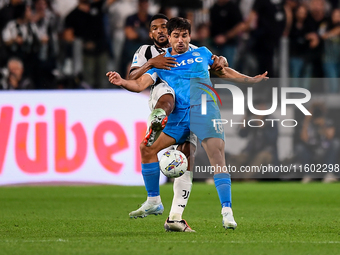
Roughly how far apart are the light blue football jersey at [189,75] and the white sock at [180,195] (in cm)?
69

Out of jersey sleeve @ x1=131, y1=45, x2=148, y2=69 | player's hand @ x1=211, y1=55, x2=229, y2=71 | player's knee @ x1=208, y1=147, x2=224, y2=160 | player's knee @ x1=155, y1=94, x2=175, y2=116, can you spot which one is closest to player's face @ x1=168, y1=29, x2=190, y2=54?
player's hand @ x1=211, y1=55, x2=229, y2=71

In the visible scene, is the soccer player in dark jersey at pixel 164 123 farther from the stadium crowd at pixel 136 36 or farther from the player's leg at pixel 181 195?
the stadium crowd at pixel 136 36

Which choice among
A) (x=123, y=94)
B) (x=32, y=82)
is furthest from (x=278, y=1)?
(x=32, y=82)

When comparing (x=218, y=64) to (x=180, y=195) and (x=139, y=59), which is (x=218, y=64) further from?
(x=180, y=195)

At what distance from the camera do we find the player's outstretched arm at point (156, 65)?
6199 millimetres

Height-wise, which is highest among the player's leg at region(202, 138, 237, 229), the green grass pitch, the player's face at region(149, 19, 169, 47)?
the player's face at region(149, 19, 169, 47)

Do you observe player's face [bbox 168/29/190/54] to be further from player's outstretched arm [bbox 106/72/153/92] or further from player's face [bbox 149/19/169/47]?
player's face [bbox 149/19/169/47]

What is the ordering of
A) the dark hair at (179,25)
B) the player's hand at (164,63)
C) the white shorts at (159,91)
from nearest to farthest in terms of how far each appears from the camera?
1. the dark hair at (179,25)
2. the player's hand at (164,63)
3. the white shorts at (159,91)

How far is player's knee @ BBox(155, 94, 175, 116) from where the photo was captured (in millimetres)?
6129

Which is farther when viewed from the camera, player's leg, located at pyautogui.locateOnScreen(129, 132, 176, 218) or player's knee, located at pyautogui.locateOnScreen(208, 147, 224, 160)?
player's leg, located at pyautogui.locateOnScreen(129, 132, 176, 218)

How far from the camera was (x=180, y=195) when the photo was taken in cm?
621

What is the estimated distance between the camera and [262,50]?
44.5 feet

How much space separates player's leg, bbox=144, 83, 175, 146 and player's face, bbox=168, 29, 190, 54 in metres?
0.42

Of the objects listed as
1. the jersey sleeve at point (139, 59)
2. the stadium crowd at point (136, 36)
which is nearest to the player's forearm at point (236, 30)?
the stadium crowd at point (136, 36)
